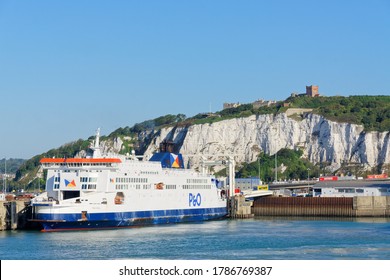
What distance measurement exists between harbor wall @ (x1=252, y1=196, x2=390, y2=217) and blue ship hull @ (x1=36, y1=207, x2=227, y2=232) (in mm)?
9267

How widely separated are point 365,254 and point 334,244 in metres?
4.77

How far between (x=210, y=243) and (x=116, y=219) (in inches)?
508

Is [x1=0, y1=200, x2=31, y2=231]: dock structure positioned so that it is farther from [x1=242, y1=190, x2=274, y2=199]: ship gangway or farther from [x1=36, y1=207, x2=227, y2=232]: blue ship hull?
[x1=242, y1=190, x2=274, y2=199]: ship gangway

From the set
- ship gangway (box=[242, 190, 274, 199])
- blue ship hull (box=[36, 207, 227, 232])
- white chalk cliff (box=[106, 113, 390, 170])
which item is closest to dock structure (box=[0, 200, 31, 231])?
blue ship hull (box=[36, 207, 227, 232])

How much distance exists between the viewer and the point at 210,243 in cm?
4706

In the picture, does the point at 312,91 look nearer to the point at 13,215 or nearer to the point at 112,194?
the point at 112,194

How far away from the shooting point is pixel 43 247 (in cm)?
A: 4512

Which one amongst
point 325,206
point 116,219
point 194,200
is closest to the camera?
point 116,219

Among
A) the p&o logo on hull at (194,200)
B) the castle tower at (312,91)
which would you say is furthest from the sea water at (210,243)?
the castle tower at (312,91)

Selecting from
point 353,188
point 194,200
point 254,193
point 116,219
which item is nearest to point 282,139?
point 353,188

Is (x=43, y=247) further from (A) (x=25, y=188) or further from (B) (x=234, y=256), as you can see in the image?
(A) (x=25, y=188)

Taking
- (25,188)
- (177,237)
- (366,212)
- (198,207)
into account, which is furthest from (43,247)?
(25,188)

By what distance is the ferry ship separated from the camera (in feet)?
183

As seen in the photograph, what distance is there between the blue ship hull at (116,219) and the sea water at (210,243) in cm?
115
